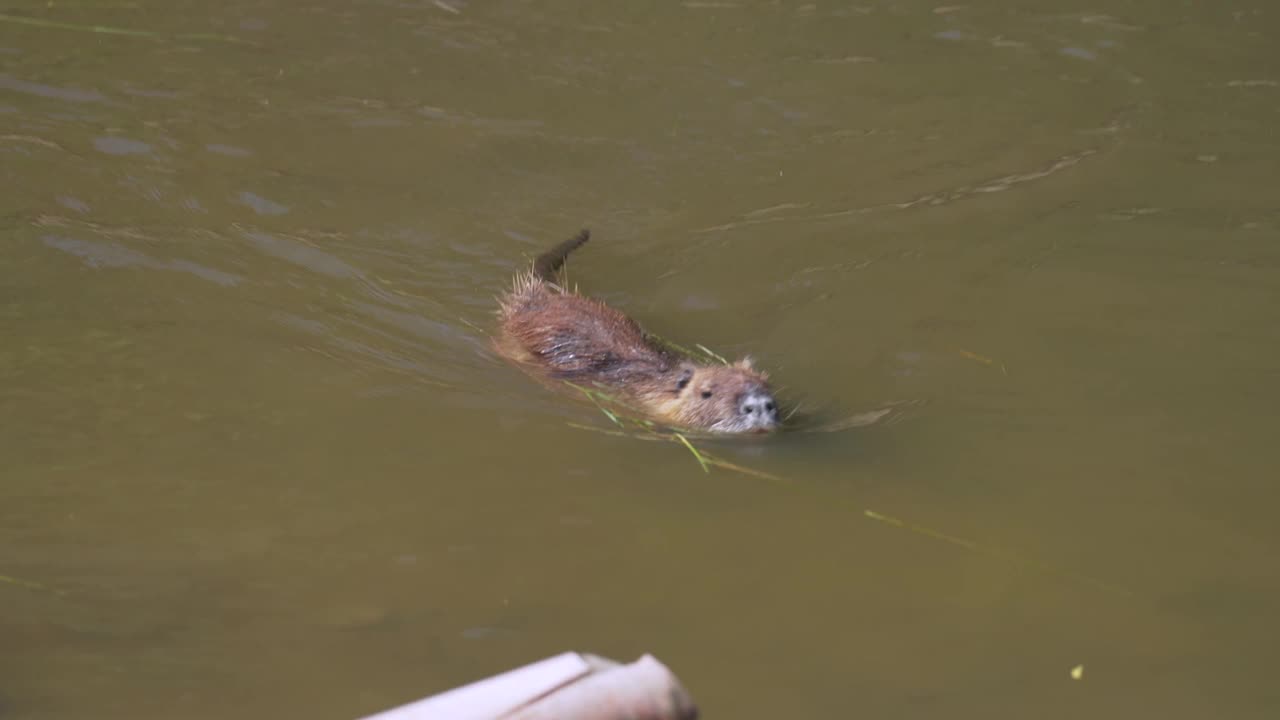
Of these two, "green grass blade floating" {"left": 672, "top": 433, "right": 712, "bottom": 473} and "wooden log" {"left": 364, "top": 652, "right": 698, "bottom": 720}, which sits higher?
"wooden log" {"left": 364, "top": 652, "right": 698, "bottom": 720}

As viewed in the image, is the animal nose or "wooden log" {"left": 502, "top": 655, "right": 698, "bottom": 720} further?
the animal nose

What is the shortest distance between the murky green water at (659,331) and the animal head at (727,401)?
12cm

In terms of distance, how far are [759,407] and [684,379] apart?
0.45 metres

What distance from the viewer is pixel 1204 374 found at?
15.5 ft

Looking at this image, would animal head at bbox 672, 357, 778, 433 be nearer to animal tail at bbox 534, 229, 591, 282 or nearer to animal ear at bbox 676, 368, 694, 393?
animal ear at bbox 676, 368, 694, 393

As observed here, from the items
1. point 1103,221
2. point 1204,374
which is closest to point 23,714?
point 1204,374

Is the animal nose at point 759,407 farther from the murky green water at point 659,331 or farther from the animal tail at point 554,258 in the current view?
the animal tail at point 554,258

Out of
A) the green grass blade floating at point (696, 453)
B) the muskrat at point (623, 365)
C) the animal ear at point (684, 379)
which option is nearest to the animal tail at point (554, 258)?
the muskrat at point (623, 365)

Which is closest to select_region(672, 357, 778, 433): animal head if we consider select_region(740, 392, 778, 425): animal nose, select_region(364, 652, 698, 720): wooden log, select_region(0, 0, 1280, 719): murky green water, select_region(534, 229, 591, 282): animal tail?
select_region(740, 392, 778, 425): animal nose

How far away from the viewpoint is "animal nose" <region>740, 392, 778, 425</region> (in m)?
4.40

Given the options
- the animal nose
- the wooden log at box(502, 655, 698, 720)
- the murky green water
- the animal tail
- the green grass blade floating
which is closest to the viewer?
the wooden log at box(502, 655, 698, 720)

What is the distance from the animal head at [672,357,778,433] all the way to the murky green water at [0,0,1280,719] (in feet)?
0.39

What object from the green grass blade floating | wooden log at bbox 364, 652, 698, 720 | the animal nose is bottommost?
the green grass blade floating

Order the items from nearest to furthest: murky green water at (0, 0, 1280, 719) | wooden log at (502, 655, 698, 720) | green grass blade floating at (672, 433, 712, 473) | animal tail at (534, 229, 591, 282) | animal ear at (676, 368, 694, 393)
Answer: wooden log at (502, 655, 698, 720) < murky green water at (0, 0, 1280, 719) < green grass blade floating at (672, 433, 712, 473) < animal ear at (676, 368, 694, 393) < animal tail at (534, 229, 591, 282)
